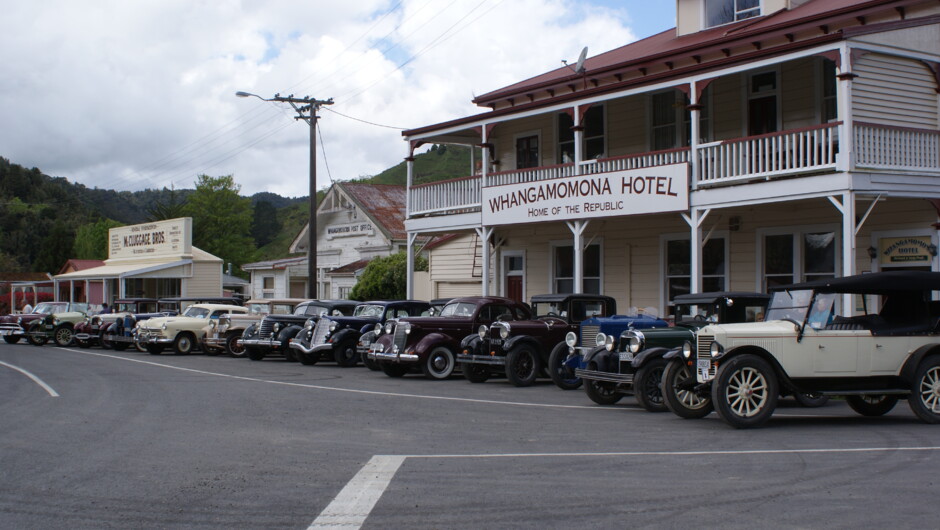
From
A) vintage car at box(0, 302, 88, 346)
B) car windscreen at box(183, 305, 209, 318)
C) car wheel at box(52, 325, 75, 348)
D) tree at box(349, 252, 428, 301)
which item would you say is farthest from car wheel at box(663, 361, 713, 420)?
car wheel at box(52, 325, 75, 348)

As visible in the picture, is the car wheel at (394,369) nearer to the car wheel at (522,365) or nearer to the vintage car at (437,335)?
the vintage car at (437,335)

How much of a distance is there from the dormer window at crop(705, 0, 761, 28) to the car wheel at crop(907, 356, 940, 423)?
547 inches

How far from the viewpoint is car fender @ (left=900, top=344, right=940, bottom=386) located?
11.0 meters

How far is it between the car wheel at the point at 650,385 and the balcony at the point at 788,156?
6.13 m

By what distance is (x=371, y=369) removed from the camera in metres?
→ 21.0

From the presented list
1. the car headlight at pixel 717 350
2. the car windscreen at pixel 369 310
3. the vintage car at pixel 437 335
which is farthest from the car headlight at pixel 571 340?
the car windscreen at pixel 369 310

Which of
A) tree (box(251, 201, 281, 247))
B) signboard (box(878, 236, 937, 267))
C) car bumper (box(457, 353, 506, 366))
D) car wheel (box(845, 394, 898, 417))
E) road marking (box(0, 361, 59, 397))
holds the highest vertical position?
tree (box(251, 201, 281, 247))

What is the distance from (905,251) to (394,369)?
10.4 meters

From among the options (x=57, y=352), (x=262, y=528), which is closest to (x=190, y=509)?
(x=262, y=528)

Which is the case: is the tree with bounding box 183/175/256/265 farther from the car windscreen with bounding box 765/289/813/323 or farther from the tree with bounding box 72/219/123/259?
the car windscreen with bounding box 765/289/813/323

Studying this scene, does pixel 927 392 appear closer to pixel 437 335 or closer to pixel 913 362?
pixel 913 362

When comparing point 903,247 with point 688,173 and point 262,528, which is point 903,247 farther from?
point 262,528

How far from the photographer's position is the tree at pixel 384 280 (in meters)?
34.8

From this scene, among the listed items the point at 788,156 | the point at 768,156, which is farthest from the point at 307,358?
the point at 788,156
